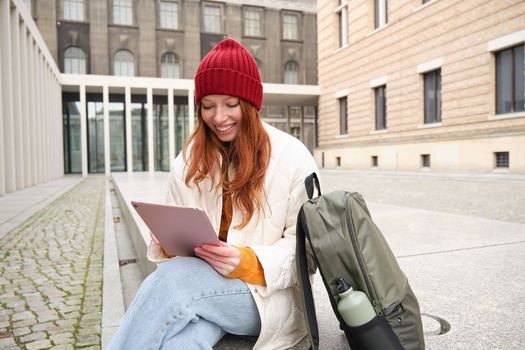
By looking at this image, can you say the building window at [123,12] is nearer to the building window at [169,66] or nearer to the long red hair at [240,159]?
the building window at [169,66]

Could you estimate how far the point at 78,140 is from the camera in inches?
957

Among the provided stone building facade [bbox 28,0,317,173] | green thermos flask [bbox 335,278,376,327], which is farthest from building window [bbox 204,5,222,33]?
green thermos flask [bbox 335,278,376,327]

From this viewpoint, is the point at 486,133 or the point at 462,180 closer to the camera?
the point at 462,180

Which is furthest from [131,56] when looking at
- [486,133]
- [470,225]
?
[470,225]

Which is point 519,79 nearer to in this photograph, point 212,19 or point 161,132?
point 161,132

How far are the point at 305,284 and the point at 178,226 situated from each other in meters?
0.50

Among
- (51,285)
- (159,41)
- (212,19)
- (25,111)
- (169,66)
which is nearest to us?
(51,285)

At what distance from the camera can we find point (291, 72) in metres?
35.8

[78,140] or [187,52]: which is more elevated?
[187,52]

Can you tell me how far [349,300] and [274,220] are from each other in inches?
21.0

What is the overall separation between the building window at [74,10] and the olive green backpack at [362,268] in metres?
31.9

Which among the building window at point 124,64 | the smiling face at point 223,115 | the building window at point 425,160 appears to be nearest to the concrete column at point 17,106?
the smiling face at point 223,115

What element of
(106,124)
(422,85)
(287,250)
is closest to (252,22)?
(106,124)

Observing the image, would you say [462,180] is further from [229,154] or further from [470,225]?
[229,154]
